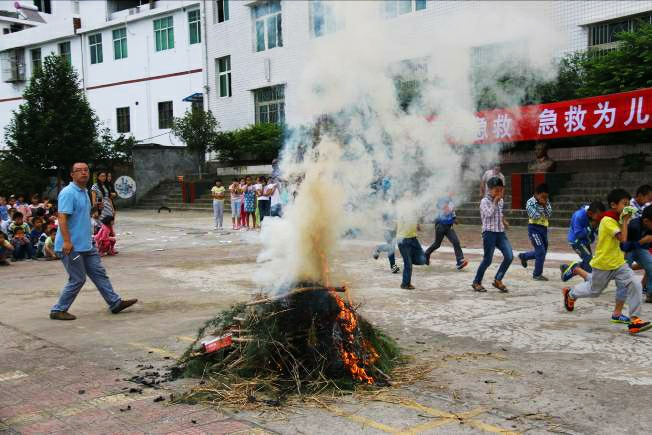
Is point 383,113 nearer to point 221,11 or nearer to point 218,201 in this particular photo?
point 218,201

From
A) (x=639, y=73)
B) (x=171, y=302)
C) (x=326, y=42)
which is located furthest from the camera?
(x=639, y=73)

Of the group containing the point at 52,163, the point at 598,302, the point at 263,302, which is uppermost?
the point at 52,163

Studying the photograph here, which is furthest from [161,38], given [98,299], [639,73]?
[98,299]

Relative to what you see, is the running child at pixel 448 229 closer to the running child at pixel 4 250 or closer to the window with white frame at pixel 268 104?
the running child at pixel 4 250

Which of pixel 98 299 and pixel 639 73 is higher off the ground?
pixel 639 73

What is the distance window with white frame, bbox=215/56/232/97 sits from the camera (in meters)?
31.5

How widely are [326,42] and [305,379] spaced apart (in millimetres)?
3010

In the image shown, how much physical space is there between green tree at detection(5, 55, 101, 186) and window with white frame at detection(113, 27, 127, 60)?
8856 millimetres

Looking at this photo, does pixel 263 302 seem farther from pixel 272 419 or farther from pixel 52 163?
pixel 52 163

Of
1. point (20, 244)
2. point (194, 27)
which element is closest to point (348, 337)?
point (20, 244)

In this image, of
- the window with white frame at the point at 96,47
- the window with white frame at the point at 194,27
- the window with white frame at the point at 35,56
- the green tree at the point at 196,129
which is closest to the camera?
the green tree at the point at 196,129

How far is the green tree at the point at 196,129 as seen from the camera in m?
29.3

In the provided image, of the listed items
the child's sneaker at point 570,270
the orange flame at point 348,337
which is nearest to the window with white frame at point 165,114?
the child's sneaker at point 570,270

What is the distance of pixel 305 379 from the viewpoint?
15.4ft
